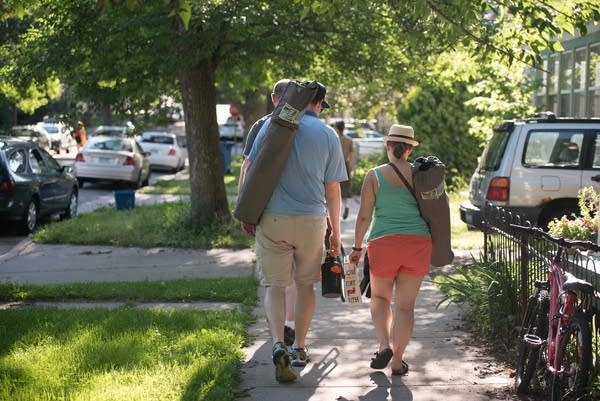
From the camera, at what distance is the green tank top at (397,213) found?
246 inches

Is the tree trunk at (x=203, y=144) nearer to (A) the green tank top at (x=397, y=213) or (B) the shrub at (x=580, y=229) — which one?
(B) the shrub at (x=580, y=229)

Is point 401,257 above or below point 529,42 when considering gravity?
below

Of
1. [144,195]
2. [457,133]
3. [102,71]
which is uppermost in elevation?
[102,71]

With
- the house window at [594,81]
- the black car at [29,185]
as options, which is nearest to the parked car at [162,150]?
the black car at [29,185]

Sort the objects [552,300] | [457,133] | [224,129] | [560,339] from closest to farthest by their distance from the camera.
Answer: [560,339], [552,300], [457,133], [224,129]

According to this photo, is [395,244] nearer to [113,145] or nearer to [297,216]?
[297,216]

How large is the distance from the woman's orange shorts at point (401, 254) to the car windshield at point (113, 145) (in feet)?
67.1

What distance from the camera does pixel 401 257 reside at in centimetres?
621

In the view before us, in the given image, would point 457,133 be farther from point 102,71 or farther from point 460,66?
point 102,71

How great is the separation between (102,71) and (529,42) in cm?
646

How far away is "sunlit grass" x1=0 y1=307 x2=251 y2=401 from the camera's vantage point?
18.4 feet

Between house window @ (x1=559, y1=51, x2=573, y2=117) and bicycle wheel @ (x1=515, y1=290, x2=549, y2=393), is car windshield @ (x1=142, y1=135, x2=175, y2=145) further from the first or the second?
bicycle wheel @ (x1=515, y1=290, x2=549, y2=393)

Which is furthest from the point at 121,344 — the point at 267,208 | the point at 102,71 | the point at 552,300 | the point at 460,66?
the point at 460,66

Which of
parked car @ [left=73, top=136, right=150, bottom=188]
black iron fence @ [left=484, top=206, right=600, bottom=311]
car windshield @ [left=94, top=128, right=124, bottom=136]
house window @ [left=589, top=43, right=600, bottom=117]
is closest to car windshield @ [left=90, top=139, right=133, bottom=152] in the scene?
parked car @ [left=73, top=136, right=150, bottom=188]
